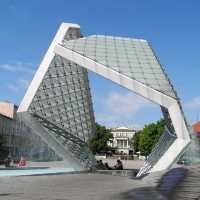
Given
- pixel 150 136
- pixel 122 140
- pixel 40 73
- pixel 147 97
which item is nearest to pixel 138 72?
pixel 147 97

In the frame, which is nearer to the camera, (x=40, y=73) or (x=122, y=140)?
(x=40, y=73)

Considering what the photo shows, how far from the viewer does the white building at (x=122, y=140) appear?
17850cm

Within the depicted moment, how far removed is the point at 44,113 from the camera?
3403 centimetres

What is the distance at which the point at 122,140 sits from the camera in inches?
7165

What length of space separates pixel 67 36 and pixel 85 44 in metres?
3.86

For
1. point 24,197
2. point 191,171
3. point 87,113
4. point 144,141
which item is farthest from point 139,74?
point 144,141

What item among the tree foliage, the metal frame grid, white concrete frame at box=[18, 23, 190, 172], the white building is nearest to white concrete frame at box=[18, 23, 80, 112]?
white concrete frame at box=[18, 23, 190, 172]

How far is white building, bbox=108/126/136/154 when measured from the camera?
178500mm

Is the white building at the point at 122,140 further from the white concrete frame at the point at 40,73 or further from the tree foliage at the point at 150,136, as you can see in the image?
the white concrete frame at the point at 40,73

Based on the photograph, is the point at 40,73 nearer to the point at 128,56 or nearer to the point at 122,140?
the point at 128,56

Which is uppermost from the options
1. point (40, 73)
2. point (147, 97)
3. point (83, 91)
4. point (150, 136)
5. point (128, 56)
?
point (128, 56)

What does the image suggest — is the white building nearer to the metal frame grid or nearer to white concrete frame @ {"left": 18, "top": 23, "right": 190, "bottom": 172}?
the metal frame grid

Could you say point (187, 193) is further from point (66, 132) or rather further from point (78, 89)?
point (78, 89)

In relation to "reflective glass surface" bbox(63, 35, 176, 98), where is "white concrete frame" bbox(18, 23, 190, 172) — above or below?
below
